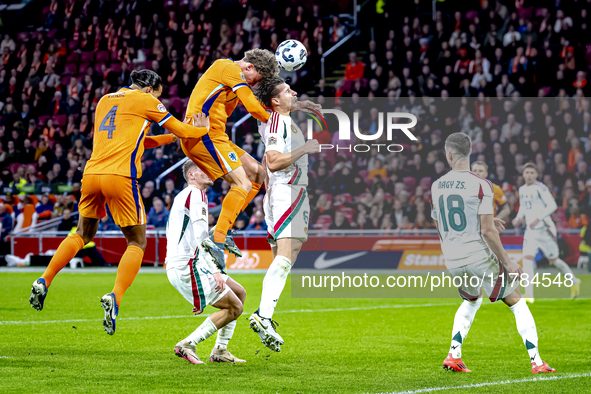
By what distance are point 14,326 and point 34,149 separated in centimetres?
1485

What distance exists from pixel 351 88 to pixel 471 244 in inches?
554

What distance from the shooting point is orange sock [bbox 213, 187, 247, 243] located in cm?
646

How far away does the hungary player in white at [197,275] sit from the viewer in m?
6.56

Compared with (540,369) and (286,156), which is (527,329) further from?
(286,156)

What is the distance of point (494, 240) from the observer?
18.8ft

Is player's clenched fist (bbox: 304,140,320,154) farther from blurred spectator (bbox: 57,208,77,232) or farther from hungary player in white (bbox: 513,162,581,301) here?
blurred spectator (bbox: 57,208,77,232)

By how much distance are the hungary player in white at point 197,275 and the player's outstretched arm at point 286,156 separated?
706 mm

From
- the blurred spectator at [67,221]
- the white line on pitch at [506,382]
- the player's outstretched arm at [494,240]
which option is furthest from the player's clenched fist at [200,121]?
the blurred spectator at [67,221]

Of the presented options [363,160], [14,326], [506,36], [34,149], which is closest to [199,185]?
[14,326]

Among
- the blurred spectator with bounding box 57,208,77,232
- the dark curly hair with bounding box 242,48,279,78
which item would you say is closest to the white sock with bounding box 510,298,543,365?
the dark curly hair with bounding box 242,48,279,78

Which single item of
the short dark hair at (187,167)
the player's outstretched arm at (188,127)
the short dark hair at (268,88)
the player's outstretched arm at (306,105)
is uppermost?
the short dark hair at (268,88)

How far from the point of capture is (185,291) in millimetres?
6746

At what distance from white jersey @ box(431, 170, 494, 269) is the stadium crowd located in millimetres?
10365

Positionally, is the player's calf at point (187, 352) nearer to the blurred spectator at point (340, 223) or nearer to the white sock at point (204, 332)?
the white sock at point (204, 332)
